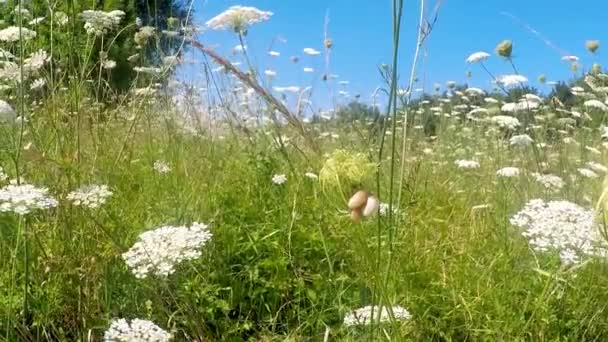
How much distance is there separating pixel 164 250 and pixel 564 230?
2.78 ft

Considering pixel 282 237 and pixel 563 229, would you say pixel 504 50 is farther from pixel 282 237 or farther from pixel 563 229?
A: pixel 563 229

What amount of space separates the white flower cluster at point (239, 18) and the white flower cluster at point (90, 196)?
89cm

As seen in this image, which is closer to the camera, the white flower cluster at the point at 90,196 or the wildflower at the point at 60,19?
the white flower cluster at the point at 90,196

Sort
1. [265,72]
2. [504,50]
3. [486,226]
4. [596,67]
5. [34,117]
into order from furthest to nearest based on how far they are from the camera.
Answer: [265,72] < [596,67] < [34,117] < [504,50] < [486,226]

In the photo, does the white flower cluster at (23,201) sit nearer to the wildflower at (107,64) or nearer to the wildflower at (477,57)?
the wildflower at (107,64)

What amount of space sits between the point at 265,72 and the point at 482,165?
1.61 metres

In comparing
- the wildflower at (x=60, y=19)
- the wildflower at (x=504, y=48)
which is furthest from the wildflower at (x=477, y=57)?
A: the wildflower at (x=60, y=19)

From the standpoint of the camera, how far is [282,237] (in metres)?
2.35

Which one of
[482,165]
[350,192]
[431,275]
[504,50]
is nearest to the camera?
[350,192]

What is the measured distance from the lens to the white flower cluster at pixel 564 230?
166 cm

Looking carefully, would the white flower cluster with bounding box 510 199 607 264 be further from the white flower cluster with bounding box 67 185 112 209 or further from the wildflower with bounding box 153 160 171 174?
the wildflower with bounding box 153 160 171 174

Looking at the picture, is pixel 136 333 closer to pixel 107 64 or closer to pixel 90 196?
pixel 90 196

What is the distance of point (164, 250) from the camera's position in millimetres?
1609

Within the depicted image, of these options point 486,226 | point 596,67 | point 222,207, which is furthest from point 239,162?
point 596,67
